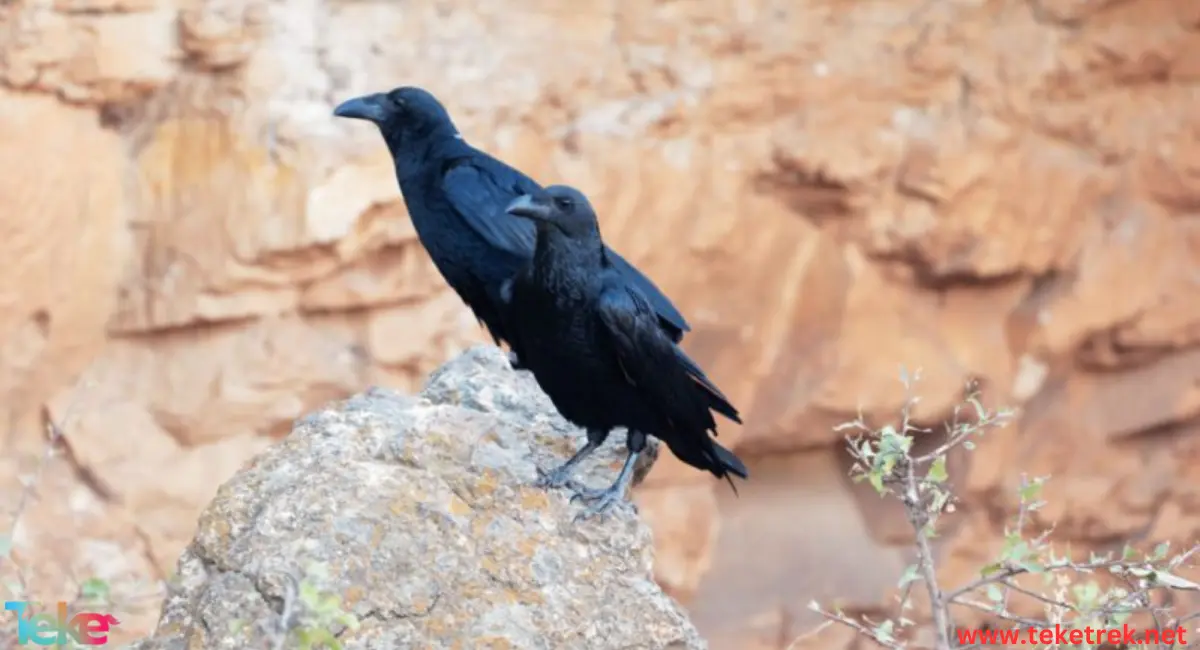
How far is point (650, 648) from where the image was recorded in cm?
323

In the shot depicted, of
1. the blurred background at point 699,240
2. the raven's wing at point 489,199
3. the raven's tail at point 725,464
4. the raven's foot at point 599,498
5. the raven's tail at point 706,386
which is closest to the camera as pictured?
the raven's foot at point 599,498

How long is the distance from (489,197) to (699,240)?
13.8ft

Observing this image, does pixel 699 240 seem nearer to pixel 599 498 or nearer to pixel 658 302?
pixel 658 302

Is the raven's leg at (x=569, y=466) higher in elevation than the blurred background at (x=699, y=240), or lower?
higher

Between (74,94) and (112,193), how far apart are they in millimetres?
516

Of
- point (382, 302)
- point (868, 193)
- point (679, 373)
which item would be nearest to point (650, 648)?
point (679, 373)

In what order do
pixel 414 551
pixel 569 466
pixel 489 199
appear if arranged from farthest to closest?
pixel 489 199
pixel 569 466
pixel 414 551

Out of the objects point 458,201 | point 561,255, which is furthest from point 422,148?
point 561,255

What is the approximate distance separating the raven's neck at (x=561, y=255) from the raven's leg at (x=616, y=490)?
0.48 m

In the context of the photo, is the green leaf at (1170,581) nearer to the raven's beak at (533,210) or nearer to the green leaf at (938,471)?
the green leaf at (938,471)

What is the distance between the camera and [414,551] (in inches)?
127

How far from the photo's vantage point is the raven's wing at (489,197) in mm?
4316

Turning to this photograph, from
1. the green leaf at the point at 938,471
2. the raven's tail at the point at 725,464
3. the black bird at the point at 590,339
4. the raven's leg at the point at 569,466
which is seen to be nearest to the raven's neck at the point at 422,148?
the black bird at the point at 590,339

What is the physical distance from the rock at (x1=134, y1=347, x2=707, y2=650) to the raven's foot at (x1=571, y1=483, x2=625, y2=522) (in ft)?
0.08
